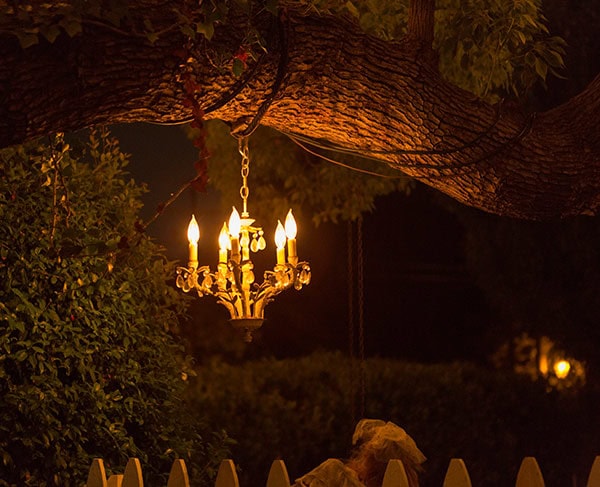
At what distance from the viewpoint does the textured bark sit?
2.70 metres

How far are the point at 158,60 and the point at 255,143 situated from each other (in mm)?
4982

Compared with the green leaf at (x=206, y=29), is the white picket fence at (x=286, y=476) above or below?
below

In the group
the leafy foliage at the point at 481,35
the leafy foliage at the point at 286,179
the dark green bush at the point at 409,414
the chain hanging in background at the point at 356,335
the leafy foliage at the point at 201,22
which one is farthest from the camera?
the leafy foliage at the point at 286,179

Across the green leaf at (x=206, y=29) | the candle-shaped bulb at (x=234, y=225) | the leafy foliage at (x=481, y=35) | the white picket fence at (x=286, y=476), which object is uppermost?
the leafy foliage at (x=481, y=35)

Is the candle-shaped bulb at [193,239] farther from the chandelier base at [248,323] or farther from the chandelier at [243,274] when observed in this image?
the chandelier base at [248,323]

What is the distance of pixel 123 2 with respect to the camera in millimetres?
2639

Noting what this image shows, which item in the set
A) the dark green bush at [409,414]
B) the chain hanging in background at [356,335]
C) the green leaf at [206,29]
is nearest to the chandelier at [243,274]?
the chain hanging in background at [356,335]

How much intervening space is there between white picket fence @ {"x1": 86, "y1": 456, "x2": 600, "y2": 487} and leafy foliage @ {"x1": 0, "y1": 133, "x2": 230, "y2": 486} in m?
1.07

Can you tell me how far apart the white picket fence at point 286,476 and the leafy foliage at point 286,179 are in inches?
185

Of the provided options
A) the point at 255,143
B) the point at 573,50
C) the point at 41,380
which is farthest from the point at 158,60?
the point at 573,50

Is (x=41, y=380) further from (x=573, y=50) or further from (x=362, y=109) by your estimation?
(x=573, y=50)

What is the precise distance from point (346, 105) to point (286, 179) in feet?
15.4

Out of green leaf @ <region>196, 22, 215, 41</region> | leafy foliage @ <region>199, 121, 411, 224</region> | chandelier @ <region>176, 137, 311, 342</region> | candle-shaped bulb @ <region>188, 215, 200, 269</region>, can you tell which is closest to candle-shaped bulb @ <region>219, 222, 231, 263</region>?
chandelier @ <region>176, 137, 311, 342</region>

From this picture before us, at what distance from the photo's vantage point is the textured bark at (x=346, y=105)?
2701 mm
